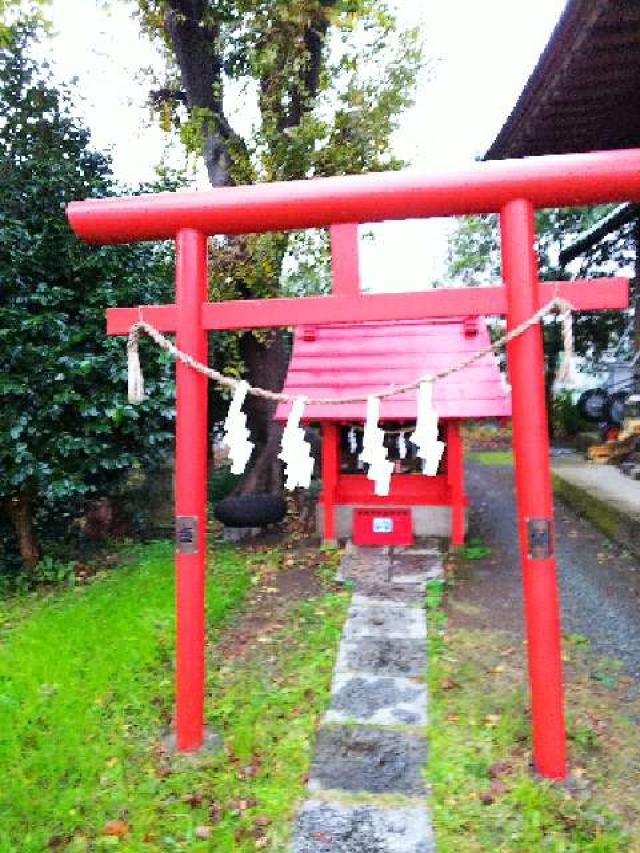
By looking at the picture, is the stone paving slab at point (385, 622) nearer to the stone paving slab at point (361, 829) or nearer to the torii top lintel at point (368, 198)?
the stone paving slab at point (361, 829)

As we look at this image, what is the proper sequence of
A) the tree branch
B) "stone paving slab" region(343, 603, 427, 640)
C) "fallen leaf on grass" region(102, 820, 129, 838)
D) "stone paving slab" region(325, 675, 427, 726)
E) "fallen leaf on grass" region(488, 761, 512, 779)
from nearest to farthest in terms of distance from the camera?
1. "fallen leaf on grass" region(102, 820, 129, 838)
2. "fallen leaf on grass" region(488, 761, 512, 779)
3. "stone paving slab" region(325, 675, 427, 726)
4. "stone paving slab" region(343, 603, 427, 640)
5. the tree branch

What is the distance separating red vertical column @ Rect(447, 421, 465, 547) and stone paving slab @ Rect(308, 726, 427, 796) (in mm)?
4430

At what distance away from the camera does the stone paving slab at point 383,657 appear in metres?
5.02

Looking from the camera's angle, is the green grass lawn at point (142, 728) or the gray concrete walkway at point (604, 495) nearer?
the green grass lawn at point (142, 728)

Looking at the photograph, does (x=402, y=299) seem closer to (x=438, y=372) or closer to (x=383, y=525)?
(x=438, y=372)

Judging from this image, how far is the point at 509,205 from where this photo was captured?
3.74 m

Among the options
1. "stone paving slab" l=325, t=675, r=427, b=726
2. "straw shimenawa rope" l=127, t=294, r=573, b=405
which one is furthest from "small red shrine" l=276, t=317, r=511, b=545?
"straw shimenawa rope" l=127, t=294, r=573, b=405

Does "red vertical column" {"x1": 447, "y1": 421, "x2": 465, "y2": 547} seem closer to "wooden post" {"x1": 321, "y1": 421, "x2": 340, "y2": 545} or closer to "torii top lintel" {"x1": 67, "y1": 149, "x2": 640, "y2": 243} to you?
"wooden post" {"x1": 321, "y1": 421, "x2": 340, "y2": 545}

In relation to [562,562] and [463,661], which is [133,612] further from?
[562,562]

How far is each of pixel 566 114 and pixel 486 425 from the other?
16.5 meters

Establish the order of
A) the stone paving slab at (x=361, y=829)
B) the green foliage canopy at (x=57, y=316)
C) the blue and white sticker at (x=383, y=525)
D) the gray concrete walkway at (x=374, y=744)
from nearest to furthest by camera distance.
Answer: the stone paving slab at (x=361, y=829)
the gray concrete walkway at (x=374, y=744)
the green foliage canopy at (x=57, y=316)
the blue and white sticker at (x=383, y=525)

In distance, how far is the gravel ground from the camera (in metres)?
5.78

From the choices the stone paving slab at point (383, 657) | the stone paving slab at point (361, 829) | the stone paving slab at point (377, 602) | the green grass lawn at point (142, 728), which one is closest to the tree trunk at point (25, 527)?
the green grass lawn at point (142, 728)

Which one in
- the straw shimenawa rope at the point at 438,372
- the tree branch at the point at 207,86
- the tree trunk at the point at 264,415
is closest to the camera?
the straw shimenawa rope at the point at 438,372
